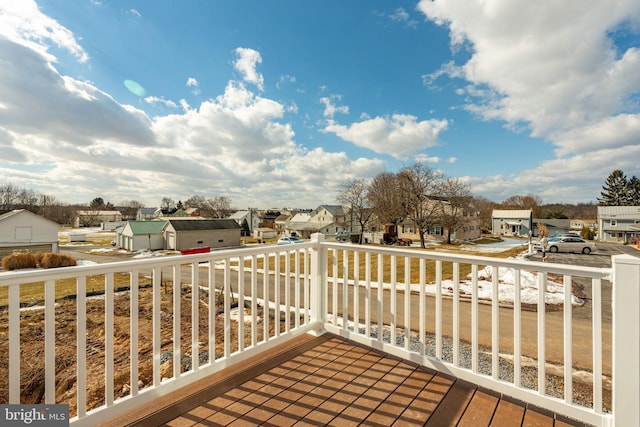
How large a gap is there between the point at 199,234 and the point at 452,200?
23535mm

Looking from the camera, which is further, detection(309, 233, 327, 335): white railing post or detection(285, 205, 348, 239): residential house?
detection(285, 205, 348, 239): residential house

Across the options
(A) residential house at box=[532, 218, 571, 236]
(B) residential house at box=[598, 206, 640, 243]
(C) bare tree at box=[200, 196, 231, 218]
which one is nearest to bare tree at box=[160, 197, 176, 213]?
(C) bare tree at box=[200, 196, 231, 218]

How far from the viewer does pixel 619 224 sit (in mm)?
29312

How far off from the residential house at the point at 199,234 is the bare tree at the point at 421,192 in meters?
17.8

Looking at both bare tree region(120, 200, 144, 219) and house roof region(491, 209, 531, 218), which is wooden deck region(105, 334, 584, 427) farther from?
bare tree region(120, 200, 144, 219)

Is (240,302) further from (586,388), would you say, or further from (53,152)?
(53,152)

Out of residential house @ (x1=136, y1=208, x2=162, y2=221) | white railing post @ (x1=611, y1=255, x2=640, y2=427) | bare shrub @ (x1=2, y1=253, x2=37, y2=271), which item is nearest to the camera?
white railing post @ (x1=611, y1=255, x2=640, y2=427)

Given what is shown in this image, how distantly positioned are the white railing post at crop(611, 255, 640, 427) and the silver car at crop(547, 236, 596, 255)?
21.8 m

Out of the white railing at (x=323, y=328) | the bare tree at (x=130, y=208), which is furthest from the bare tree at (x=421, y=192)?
the bare tree at (x=130, y=208)

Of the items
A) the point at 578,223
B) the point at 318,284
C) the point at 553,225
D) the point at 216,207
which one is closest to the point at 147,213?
the point at 216,207

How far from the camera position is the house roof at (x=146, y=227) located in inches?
993

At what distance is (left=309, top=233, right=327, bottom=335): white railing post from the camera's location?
2727 millimetres

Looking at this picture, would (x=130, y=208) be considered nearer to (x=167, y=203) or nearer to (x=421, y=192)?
(x=167, y=203)

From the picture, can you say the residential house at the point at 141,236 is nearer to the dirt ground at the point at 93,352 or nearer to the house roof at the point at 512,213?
the dirt ground at the point at 93,352
